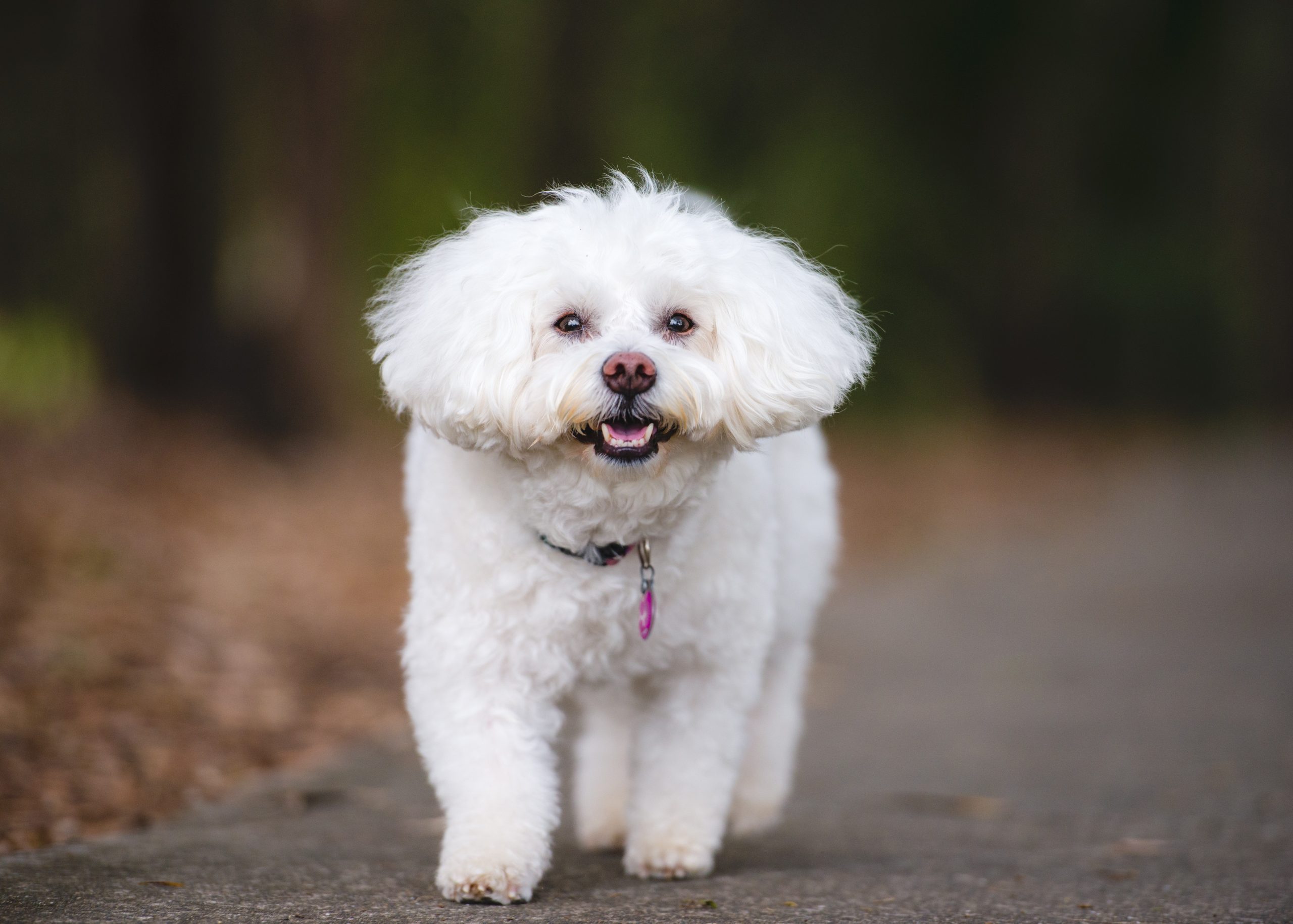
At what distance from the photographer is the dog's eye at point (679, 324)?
315 cm

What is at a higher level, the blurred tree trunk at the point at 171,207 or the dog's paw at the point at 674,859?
the blurred tree trunk at the point at 171,207

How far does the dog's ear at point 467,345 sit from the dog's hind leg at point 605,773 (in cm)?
110

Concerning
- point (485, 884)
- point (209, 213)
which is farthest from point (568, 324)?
point (209, 213)

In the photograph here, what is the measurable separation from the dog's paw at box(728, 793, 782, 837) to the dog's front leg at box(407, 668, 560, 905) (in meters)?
0.97

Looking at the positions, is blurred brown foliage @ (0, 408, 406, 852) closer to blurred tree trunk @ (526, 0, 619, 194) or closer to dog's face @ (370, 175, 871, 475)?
dog's face @ (370, 175, 871, 475)

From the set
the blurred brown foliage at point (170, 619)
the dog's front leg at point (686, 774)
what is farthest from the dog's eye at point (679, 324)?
the blurred brown foliage at point (170, 619)

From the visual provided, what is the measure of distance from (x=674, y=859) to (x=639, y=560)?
73 centimetres

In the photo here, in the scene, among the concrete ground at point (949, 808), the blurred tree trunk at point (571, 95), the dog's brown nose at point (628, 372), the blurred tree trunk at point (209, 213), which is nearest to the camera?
the dog's brown nose at point (628, 372)

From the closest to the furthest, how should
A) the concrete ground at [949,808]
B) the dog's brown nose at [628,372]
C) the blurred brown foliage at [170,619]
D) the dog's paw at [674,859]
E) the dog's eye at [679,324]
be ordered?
the dog's brown nose at [628,372], the concrete ground at [949,808], the dog's eye at [679,324], the dog's paw at [674,859], the blurred brown foliage at [170,619]

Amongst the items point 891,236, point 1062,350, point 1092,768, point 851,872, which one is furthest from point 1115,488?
point 851,872

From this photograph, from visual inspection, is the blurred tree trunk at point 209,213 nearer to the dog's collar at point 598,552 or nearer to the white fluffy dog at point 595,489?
the white fluffy dog at point 595,489

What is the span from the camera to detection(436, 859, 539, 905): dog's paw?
2930 mm

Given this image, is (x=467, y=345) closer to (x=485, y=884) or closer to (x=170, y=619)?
(x=485, y=884)

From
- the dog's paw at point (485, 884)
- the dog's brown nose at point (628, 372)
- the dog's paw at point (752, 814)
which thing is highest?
the dog's brown nose at point (628, 372)
